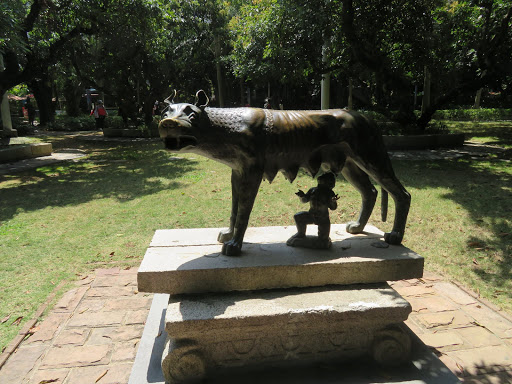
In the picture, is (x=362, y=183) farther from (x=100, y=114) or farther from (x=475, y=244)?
(x=100, y=114)

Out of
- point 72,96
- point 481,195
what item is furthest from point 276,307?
point 72,96

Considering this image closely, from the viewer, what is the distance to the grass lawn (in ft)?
15.4

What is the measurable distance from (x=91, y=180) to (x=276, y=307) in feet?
27.9

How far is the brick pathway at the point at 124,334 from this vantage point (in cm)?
312

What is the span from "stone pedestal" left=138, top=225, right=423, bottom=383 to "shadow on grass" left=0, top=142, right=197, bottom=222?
5.55 metres

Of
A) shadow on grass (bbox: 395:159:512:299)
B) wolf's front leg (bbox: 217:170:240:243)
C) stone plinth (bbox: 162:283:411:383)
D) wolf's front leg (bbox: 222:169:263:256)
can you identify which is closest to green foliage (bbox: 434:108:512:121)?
shadow on grass (bbox: 395:159:512:299)

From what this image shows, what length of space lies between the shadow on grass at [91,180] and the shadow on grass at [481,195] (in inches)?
241

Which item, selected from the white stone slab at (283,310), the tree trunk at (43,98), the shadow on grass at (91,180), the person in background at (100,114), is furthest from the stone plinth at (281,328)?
the tree trunk at (43,98)

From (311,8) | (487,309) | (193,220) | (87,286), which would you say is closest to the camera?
(487,309)

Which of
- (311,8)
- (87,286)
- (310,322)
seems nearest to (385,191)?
(310,322)

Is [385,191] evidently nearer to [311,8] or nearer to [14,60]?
[311,8]

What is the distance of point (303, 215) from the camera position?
3344 mm

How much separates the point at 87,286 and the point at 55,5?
37.8 feet

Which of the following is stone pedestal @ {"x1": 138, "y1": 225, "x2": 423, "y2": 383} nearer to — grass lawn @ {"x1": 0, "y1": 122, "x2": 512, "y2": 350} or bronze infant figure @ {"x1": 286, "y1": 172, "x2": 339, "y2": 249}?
bronze infant figure @ {"x1": 286, "y1": 172, "x2": 339, "y2": 249}
